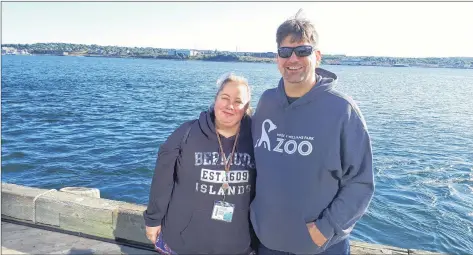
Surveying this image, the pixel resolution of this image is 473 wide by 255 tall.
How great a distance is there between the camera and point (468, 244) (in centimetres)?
980

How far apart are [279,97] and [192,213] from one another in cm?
102

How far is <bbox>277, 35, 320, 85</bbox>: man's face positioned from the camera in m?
2.82

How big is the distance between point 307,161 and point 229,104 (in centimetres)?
69

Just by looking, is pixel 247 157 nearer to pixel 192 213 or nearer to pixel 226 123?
pixel 226 123

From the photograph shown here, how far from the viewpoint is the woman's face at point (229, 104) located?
117 inches

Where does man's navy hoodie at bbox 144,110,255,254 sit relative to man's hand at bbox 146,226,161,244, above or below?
above

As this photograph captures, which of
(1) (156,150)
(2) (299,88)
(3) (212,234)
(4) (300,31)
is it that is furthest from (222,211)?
(1) (156,150)

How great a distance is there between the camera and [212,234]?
2.95 m

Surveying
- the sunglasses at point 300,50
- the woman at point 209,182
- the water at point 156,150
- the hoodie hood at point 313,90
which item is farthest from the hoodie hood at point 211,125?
the water at point 156,150

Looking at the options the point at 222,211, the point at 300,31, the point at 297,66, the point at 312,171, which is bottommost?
the point at 222,211

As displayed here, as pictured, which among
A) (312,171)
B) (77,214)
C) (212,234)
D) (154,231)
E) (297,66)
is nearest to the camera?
(312,171)

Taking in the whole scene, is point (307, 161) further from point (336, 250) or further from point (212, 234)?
point (212, 234)

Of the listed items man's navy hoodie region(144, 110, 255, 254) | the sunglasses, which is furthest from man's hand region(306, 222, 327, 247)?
the sunglasses

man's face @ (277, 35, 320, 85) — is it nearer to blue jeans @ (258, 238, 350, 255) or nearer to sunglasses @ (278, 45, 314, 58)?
sunglasses @ (278, 45, 314, 58)
